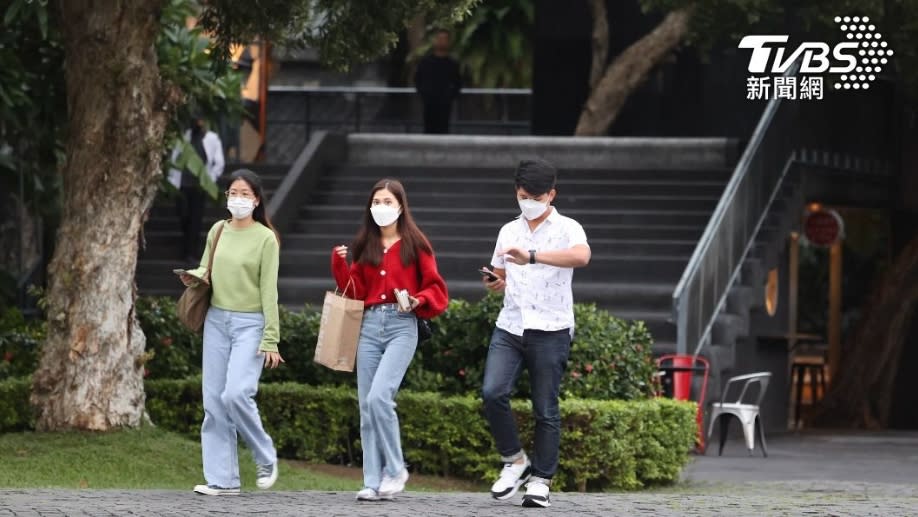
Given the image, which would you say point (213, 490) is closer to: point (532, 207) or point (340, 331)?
point (340, 331)

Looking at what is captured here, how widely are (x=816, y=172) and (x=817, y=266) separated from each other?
4.75 m

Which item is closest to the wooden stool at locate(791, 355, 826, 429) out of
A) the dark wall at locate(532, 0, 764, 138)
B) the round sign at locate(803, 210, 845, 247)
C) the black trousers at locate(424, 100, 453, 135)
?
the round sign at locate(803, 210, 845, 247)

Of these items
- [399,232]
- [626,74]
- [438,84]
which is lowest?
[399,232]

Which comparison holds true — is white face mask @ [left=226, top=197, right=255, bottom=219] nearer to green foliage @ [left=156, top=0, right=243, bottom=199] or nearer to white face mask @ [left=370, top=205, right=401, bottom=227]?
white face mask @ [left=370, top=205, right=401, bottom=227]

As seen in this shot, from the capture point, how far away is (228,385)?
10930mm

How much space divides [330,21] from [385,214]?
4.71 meters

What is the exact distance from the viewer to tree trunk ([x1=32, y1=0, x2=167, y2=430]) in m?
13.6

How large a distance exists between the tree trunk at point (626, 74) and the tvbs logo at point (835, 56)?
361cm

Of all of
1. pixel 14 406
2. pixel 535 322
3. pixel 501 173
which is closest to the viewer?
pixel 535 322

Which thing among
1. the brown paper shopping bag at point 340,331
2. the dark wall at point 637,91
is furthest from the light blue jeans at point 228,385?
the dark wall at point 637,91

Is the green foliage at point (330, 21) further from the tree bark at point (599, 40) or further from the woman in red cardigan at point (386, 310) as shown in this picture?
the tree bark at point (599, 40)

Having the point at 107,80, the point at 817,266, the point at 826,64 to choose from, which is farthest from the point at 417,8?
the point at 817,266

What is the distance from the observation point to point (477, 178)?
23.7 meters

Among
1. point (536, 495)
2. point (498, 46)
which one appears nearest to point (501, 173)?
point (536, 495)
